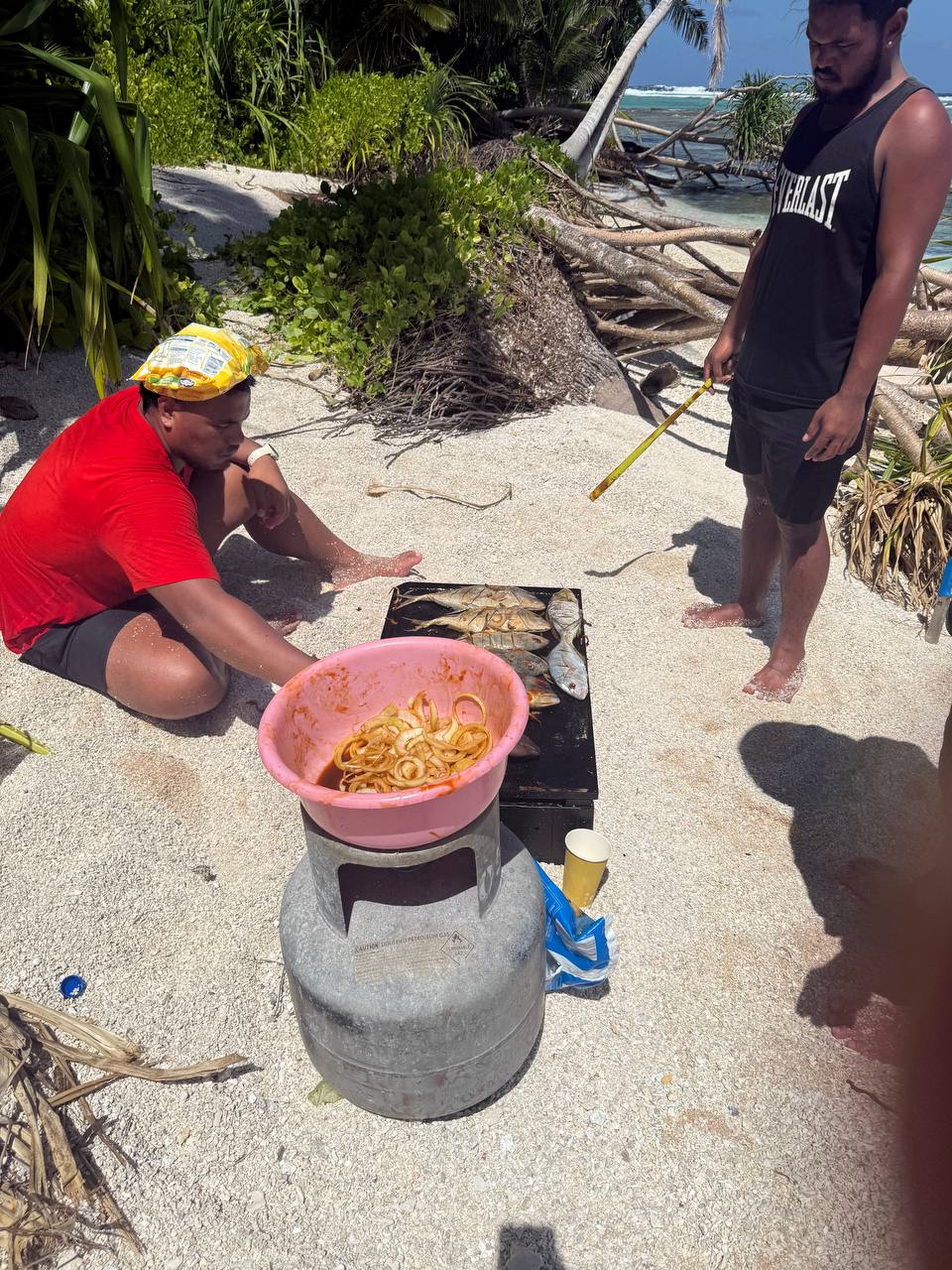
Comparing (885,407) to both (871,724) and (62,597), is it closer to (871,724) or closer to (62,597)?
(871,724)

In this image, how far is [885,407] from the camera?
473 centimetres

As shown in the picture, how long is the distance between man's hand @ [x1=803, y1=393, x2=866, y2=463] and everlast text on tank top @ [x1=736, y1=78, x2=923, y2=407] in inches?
4.4

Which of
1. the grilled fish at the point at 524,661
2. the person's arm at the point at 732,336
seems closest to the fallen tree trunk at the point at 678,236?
the person's arm at the point at 732,336

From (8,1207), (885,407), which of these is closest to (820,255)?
(885,407)

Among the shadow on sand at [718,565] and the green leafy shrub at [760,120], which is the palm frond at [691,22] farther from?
the shadow on sand at [718,565]

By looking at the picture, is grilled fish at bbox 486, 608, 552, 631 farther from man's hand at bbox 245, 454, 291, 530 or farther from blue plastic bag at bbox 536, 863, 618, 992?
blue plastic bag at bbox 536, 863, 618, 992

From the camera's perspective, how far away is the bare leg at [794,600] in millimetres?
2908

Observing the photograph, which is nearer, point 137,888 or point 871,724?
point 137,888

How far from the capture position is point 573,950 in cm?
206

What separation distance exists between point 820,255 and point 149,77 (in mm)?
10771

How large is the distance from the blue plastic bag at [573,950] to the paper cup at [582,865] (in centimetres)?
11

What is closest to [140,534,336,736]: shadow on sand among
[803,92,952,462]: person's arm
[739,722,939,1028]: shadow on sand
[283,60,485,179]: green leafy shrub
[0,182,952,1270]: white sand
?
[0,182,952,1270]: white sand

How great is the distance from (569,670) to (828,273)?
150 cm

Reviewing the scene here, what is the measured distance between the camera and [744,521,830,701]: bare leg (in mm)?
2908
